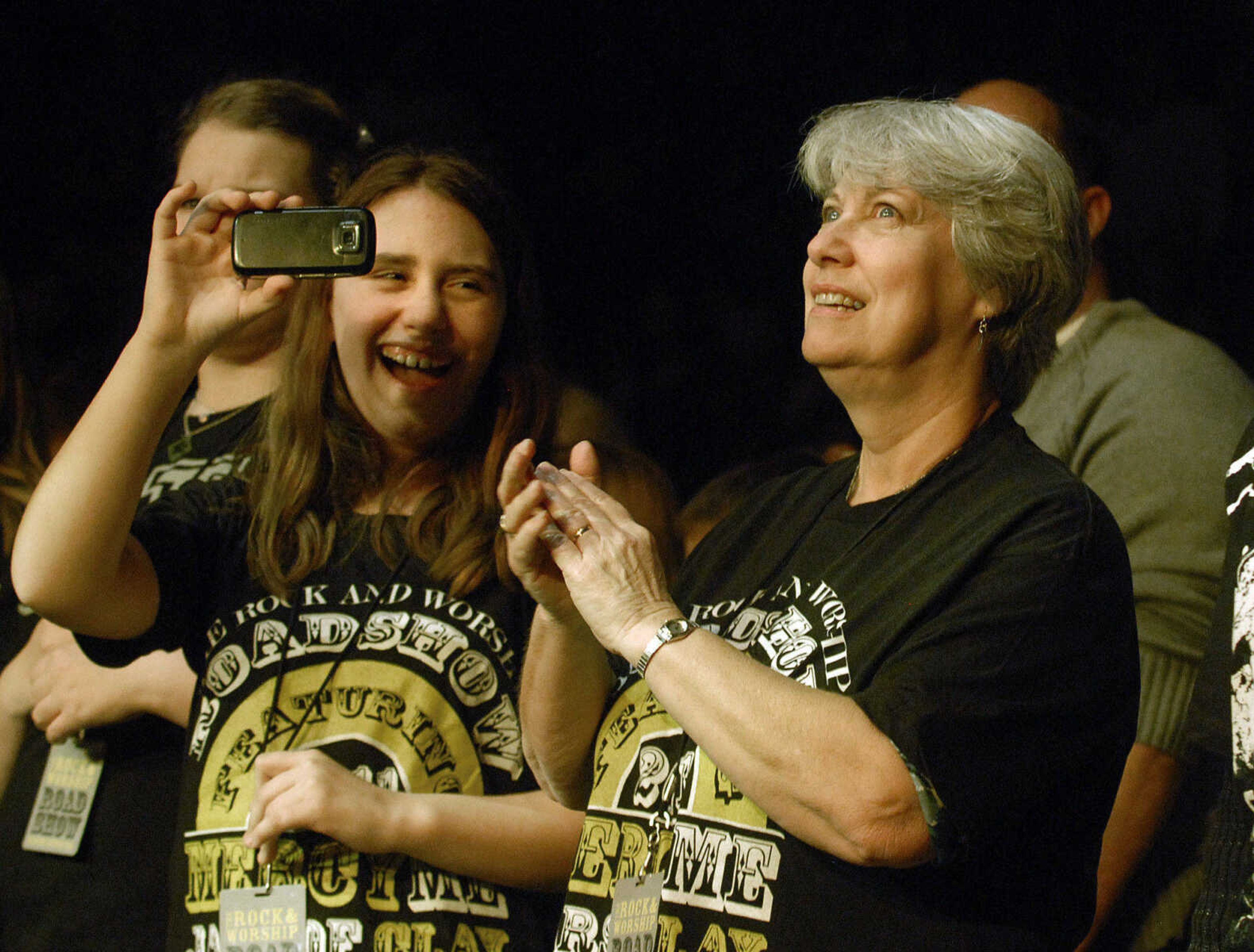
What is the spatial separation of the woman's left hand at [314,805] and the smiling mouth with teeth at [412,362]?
53 centimetres

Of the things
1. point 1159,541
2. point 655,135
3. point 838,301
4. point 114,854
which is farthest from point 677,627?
point 655,135

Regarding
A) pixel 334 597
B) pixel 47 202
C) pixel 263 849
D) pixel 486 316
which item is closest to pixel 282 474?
pixel 334 597

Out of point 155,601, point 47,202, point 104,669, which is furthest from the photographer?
point 47,202

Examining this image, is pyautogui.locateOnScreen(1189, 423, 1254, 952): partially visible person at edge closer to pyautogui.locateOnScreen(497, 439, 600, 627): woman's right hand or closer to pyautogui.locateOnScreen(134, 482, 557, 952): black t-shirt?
pyautogui.locateOnScreen(497, 439, 600, 627): woman's right hand

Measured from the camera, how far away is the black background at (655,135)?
2.59 meters

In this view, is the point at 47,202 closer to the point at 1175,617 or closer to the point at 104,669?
the point at 104,669

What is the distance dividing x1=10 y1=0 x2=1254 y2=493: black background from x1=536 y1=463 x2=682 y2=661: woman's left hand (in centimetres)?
145

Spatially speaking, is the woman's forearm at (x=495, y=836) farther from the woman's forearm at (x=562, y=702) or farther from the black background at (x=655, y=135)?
the black background at (x=655, y=135)

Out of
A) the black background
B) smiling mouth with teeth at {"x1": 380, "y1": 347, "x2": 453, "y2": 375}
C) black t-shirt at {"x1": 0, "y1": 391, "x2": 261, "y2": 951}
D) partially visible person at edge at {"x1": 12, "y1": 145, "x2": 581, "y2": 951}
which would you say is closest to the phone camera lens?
partially visible person at edge at {"x1": 12, "y1": 145, "x2": 581, "y2": 951}

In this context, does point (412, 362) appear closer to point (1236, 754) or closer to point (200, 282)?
point (200, 282)

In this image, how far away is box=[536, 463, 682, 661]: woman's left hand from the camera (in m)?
1.38

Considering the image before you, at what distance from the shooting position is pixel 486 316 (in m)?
1.90

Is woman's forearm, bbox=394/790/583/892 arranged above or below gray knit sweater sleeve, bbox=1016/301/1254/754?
below

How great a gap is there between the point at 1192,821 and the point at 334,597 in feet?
4.12
